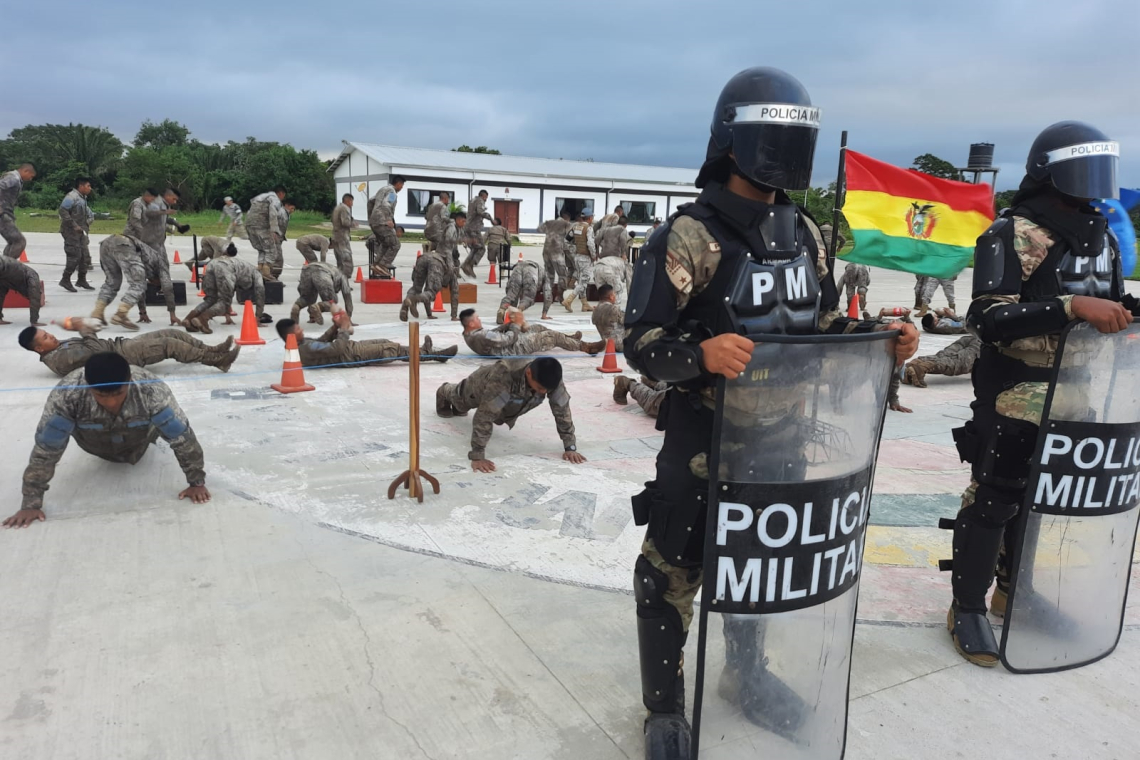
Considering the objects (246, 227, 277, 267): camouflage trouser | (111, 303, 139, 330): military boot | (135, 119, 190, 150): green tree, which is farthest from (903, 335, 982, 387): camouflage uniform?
(135, 119, 190, 150): green tree

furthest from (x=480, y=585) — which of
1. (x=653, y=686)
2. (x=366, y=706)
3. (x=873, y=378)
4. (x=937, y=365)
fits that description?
(x=937, y=365)

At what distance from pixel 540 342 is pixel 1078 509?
5984 mm

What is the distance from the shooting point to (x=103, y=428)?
4.31 meters

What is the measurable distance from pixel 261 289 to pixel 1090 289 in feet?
32.8

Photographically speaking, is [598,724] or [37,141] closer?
[598,724]

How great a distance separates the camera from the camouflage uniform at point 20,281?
9.22 meters

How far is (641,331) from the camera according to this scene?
223 centimetres

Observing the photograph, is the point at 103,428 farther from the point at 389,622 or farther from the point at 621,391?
the point at 621,391

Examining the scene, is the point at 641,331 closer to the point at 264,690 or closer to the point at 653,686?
the point at 653,686

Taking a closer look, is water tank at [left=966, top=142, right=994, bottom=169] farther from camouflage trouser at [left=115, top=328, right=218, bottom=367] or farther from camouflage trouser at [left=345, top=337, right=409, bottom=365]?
camouflage trouser at [left=115, top=328, right=218, bottom=367]

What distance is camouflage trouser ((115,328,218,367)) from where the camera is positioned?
281 inches

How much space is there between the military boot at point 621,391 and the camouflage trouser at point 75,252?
34.4ft

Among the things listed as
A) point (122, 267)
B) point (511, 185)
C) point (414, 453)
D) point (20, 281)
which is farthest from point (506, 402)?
point (511, 185)

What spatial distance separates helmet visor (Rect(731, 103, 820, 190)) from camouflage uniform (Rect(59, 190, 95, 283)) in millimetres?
12924
